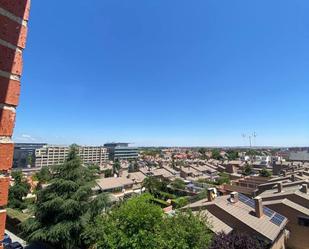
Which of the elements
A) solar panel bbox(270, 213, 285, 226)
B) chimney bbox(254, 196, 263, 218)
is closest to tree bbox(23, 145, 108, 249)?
chimney bbox(254, 196, 263, 218)

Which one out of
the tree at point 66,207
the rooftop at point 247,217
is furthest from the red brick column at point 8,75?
the tree at point 66,207

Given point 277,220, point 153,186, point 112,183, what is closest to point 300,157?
point 153,186

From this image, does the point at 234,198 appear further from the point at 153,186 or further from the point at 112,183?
the point at 112,183

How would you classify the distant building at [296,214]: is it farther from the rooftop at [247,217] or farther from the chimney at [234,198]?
the chimney at [234,198]

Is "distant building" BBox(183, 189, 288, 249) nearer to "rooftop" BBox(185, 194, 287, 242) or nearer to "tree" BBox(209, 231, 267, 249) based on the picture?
"rooftop" BBox(185, 194, 287, 242)

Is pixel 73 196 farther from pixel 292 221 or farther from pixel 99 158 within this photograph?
pixel 99 158

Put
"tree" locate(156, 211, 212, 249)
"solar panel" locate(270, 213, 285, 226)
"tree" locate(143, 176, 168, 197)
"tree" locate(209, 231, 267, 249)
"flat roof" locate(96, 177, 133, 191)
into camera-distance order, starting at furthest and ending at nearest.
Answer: "flat roof" locate(96, 177, 133, 191) → "tree" locate(143, 176, 168, 197) → "solar panel" locate(270, 213, 285, 226) → "tree" locate(209, 231, 267, 249) → "tree" locate(156, 211, 212, 249)

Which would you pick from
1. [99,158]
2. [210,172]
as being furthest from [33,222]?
Result: [99,158]
